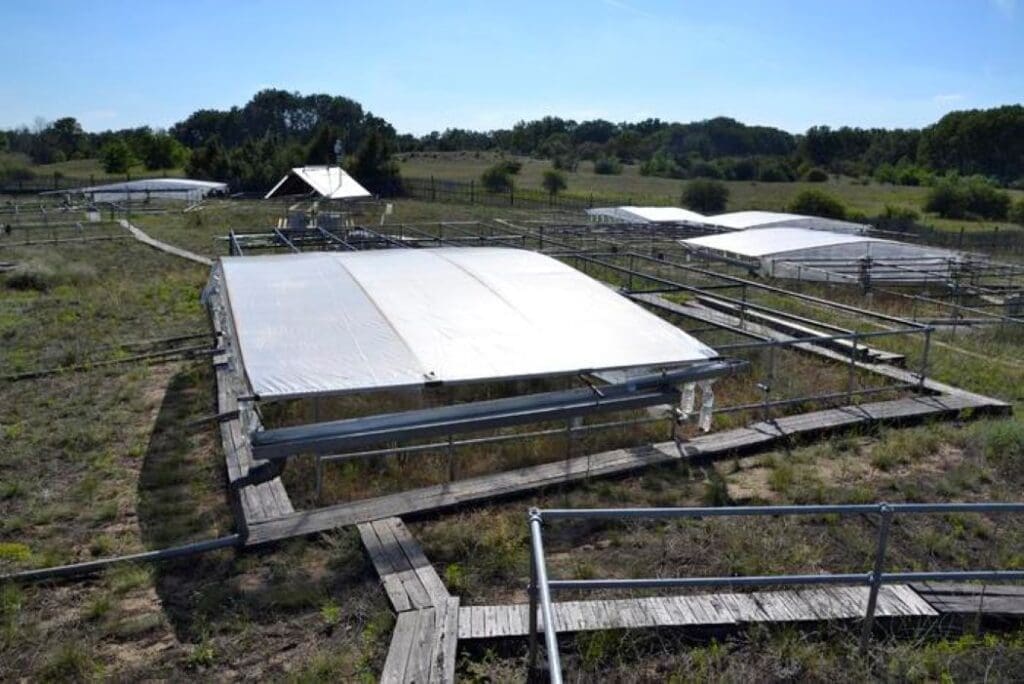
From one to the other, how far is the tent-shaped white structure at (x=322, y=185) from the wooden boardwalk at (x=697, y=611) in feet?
79.9

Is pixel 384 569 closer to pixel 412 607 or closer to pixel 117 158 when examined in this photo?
pixel 412 607

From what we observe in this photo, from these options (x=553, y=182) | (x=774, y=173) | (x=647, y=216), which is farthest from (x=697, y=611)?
(x=774, y=173)

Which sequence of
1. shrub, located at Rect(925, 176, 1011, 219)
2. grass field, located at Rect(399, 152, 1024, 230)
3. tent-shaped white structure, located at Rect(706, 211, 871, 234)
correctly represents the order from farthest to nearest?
shrub, located at Rect(925, 176, 1011, 219) < grass field, located at Rect(399, 152, 1024, 230) < tent-shaped white structure, located at Rect(706, 211, 871, 234)

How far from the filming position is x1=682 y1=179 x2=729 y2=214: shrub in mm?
68438

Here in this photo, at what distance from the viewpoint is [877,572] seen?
5.09 m

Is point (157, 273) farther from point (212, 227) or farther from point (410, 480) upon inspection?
point (410, 480)

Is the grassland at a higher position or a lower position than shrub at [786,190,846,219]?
lower

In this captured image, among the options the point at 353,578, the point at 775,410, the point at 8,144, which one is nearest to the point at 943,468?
the point at 775,410

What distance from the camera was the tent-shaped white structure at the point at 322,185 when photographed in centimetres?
2969

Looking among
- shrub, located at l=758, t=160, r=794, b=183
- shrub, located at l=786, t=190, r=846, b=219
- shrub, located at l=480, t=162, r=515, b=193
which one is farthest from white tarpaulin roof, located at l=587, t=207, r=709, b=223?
shrub, located at l=758, t=160, r=794, b=183

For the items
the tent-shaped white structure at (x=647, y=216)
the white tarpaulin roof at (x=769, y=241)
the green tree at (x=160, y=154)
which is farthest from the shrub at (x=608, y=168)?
the white tarpaulin roof at (x=769, y=241)

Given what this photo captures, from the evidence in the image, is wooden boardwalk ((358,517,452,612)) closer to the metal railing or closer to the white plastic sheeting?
the metal railing

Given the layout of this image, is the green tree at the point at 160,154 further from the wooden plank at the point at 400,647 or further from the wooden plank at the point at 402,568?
the wooden plank at the point at 400,647

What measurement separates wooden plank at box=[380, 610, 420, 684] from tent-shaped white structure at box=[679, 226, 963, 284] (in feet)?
82.1
